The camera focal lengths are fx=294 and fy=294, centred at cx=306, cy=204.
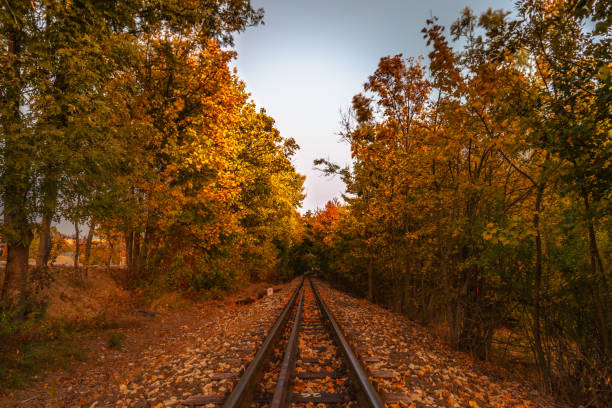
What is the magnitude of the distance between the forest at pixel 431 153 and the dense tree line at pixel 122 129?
0.05m

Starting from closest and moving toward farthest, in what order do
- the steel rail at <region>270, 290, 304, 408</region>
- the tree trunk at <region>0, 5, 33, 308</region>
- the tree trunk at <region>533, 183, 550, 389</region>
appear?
the steel rail at <region>270, 290, 304, 408</region>, the tree trunk at <region>533, 183, 550, 389</region>, the tree trunk at <region>0, 5, 33, 308</region>

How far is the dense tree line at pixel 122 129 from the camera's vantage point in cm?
590

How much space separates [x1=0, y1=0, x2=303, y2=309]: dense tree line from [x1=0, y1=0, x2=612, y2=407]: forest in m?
0.05

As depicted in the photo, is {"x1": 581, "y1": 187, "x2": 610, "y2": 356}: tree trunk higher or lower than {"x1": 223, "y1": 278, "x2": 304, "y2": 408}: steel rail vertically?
higher

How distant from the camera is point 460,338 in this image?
24.2 ft

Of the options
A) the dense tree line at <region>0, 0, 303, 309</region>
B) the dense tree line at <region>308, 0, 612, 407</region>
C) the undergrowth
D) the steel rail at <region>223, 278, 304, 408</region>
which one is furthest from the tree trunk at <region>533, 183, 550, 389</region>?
the undergrowth

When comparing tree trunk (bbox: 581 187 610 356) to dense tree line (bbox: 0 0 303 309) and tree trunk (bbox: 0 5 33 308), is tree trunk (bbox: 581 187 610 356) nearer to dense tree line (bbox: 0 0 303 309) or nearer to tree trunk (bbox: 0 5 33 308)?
dense tree line (bbox: 0 0 303 309)

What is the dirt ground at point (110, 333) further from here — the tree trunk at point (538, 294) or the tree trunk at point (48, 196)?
the tree trunk at point (538, 294)

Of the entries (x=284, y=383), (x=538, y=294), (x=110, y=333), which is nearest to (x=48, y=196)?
(x=110, y=333)

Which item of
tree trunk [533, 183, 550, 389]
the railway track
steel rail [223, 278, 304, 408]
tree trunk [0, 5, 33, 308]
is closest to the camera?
steel rail [223, 278, 304, 408]

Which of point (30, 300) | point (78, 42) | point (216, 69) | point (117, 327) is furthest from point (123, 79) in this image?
point (117, 327)

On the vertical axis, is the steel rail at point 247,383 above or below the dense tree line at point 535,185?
below

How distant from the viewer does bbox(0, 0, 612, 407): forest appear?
450cm

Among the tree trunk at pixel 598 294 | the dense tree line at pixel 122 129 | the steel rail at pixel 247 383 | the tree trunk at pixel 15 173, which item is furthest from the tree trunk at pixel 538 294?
the tree trunk at pixel 15 173
